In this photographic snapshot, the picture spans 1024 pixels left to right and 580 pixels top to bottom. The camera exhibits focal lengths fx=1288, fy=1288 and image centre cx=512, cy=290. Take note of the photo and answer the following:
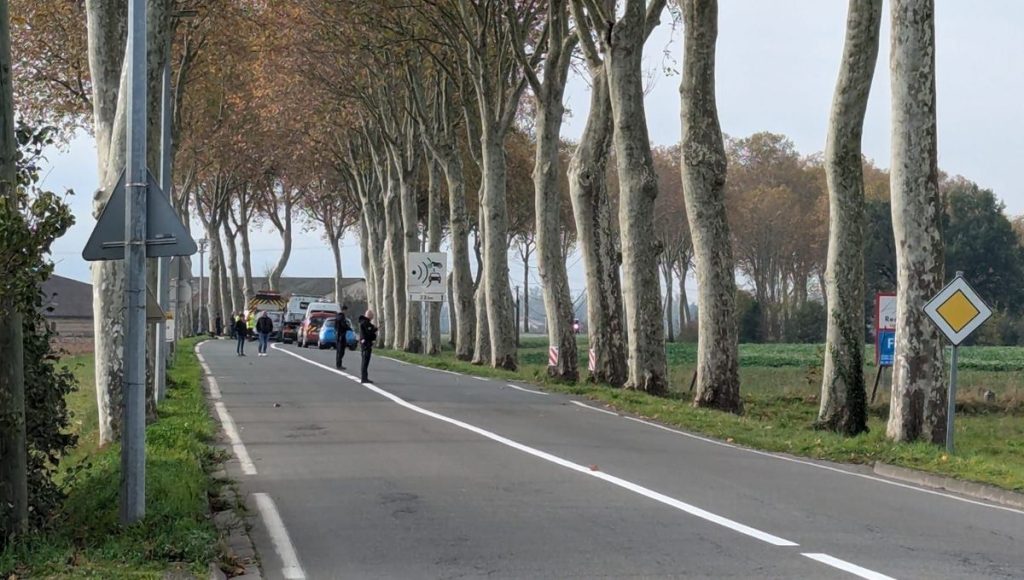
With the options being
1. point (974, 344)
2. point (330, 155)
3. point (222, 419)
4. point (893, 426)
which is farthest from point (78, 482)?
point (974, 344)

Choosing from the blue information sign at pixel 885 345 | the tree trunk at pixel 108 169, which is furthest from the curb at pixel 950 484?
the blue information sign at pixel 885 345

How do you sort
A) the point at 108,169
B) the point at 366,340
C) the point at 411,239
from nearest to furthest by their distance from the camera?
1. the point at 108,169
2. the point at 366,340
3. the point at 411,239

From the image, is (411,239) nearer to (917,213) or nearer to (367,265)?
(367,265)

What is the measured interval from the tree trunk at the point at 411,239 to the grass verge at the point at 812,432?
1295 cm

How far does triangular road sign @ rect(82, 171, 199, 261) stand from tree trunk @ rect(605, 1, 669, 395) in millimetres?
16599

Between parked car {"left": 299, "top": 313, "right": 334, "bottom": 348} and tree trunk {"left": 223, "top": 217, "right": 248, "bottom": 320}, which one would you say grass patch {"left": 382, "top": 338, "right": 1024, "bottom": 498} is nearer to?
parked car {"left": 299, "top": 313, "right": 334, "bottom": 348}

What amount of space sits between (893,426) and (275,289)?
6714cm

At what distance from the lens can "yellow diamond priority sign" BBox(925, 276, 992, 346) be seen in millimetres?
15945

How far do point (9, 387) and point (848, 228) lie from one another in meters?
13.4

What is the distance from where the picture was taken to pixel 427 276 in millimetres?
46094

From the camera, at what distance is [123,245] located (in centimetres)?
971

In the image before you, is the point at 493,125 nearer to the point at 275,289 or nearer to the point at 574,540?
the point at 574,540

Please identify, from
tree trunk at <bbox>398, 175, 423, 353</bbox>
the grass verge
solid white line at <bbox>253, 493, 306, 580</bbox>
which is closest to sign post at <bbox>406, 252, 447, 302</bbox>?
tree trunk at <bbox>398, 175, 423, 353</bbox>

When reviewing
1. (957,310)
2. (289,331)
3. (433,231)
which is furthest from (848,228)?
(289,331)
